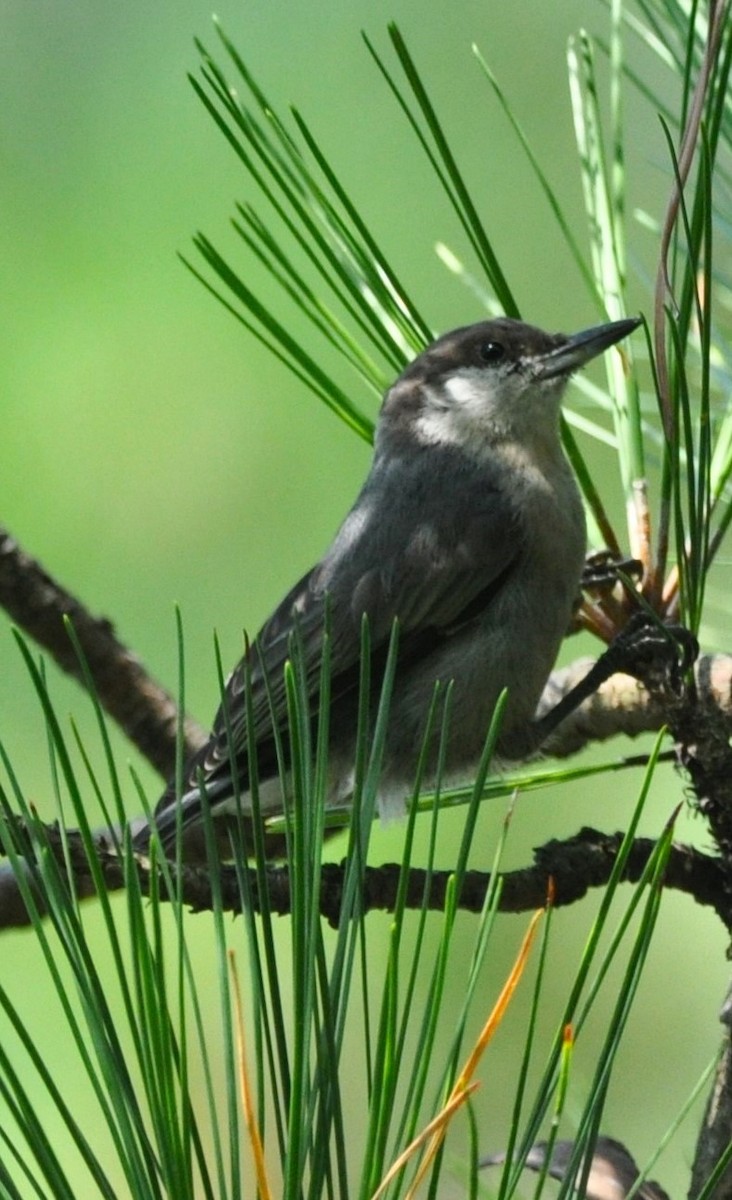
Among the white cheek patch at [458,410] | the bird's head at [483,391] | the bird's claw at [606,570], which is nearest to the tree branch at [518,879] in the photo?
the bird's claw at [606,570]

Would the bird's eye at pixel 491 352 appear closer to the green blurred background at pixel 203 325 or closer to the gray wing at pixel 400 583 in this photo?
the gray wing at pixel 400 583

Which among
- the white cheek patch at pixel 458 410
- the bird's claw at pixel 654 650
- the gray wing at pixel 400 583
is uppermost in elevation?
the white cheek patch at pixel 458 410

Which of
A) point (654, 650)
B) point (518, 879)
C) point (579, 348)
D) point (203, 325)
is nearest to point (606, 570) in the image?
point (654, 650)

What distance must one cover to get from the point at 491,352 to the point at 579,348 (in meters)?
0.38

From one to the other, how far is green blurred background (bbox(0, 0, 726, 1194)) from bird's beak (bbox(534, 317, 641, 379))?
2.39ft

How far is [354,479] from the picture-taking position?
3.26 meters

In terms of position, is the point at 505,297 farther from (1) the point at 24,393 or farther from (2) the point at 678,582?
(1) the point at 24,393

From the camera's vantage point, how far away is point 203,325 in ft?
10.8

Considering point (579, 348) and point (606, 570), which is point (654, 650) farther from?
point (579, 348)

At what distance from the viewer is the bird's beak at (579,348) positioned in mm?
1623

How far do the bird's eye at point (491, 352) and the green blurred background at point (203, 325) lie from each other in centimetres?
60

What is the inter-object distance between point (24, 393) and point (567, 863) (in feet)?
6.23

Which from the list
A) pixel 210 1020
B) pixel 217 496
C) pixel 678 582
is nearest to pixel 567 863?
pixel 678 582

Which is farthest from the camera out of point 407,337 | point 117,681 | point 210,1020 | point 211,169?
point 211,169
